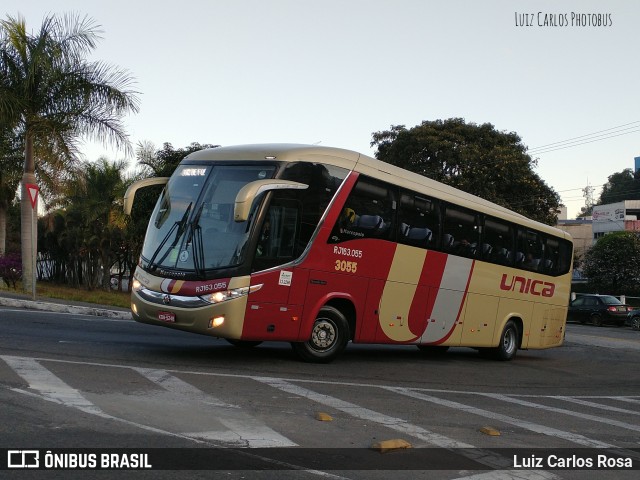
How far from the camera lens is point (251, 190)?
10672 millimetres

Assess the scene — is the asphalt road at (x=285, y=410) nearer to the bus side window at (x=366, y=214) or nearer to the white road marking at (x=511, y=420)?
the white road marking at (x=511, y=420)

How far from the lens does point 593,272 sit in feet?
180

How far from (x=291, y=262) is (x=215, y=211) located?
54.4 inches

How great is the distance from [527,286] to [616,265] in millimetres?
38114

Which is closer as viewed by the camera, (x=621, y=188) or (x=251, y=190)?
(x=251, y=190)

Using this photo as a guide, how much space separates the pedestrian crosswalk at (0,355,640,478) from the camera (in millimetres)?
7254

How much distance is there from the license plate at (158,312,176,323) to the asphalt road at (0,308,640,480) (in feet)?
2.11

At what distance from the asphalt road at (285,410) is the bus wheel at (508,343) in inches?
84.4

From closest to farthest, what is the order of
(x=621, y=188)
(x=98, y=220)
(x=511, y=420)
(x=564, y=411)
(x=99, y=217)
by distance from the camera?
(x=511, y=420) → (x=564, y=411) → (x=99, y=217) → (x=98, y=220) → (x=621, y=188)

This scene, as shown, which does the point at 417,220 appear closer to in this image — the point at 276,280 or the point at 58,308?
the point at 276,280

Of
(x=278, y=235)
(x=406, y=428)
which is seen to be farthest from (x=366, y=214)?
(x=406, y=428)

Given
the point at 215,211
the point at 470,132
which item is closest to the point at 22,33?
the point at 215,211

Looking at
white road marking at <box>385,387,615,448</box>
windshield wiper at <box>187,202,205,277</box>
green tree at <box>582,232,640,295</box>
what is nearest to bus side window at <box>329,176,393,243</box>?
windshield wiper at <box>187,202,205,277</box>

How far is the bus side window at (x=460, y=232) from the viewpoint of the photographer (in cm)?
1512
